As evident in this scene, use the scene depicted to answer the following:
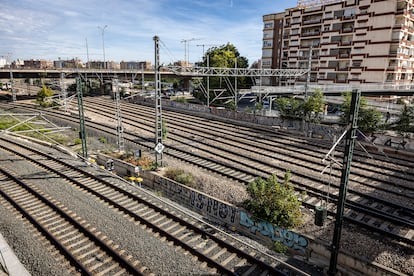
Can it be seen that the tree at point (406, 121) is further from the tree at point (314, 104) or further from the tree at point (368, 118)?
the tree at point (314, 104)

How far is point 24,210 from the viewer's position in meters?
13.7

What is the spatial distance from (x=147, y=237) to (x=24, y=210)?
22.7 ft

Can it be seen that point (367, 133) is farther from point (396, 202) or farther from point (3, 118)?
point (3, 118)

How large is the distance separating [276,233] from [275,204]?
4.25 feet

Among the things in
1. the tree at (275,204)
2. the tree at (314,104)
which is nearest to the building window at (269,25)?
the tree at (314,104)

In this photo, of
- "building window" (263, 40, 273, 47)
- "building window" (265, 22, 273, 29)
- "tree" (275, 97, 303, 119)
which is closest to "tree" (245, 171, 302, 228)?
"tree" (275, 97, 303, 119)

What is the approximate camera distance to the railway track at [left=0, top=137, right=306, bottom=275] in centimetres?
1016

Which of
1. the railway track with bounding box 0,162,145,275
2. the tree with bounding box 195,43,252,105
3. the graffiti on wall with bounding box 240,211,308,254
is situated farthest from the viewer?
the tree with bounding box 195,43,252,105

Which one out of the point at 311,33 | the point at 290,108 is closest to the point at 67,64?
the point at 311,33

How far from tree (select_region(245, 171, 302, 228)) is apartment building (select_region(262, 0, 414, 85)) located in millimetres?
37529

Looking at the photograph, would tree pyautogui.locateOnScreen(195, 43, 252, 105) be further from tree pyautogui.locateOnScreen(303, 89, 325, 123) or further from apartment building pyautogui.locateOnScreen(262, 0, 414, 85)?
tree pyautogui.locateOnScreen(303, 89, 325, 123)

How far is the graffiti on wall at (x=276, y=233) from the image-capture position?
11656mm

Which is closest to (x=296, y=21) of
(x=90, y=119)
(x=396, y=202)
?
(x=90, y=119)

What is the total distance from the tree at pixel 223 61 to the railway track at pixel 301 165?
47.2 ft
